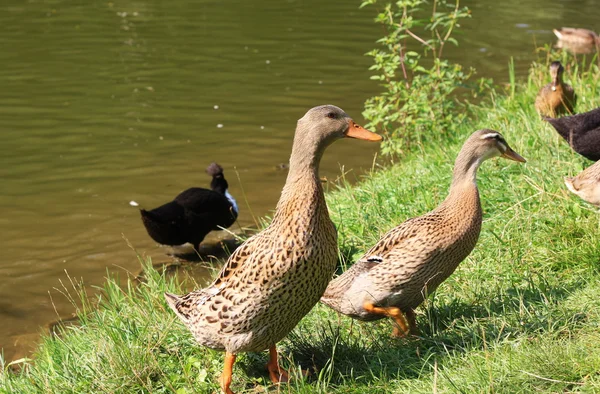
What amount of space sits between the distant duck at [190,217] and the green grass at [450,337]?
230cm

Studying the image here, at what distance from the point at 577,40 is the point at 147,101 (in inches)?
317

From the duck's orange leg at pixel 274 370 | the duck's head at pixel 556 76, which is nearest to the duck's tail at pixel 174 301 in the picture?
the duck's orange leg at pixel 274 370

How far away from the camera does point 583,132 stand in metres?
6.03

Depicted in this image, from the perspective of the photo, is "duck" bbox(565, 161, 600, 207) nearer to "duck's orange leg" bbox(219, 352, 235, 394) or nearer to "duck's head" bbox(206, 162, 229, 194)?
"duck's orange leg" bbox(219, 352, 235, 394)

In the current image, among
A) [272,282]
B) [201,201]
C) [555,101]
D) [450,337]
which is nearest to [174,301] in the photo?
[272,282]

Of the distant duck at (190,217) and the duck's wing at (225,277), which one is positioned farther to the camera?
the distant duck at (190,217)

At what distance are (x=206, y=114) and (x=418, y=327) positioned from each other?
825 centimetres

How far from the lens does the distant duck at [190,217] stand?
7742 millimetres

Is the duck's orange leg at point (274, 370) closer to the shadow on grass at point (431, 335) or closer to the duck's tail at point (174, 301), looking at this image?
the shadow on grass at point (431, 335)

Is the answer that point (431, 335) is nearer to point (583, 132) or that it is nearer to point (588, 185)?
point (588, 185)

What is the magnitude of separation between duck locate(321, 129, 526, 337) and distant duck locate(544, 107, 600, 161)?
1.76 metres

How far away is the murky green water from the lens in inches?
326

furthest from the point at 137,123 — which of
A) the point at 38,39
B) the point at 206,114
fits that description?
the point at 38,39

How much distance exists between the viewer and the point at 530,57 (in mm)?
14984
